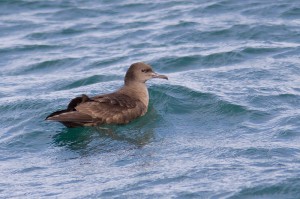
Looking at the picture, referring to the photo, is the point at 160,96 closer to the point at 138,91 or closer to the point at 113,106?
the point at 138,91

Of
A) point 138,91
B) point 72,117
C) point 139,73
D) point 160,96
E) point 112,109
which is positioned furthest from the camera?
point 160,96

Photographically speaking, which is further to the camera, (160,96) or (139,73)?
(160,96)

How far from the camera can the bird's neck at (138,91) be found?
1312cm

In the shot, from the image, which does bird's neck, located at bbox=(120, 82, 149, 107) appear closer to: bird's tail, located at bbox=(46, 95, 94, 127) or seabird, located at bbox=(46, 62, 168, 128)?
seabird, located at bbox=(46, 62, 168, 128)

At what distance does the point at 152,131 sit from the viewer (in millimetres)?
12227

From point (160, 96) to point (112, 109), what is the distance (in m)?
1.89

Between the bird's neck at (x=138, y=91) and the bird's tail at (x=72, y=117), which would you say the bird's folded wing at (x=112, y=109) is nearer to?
the bird's tail at (x=72, y=117)

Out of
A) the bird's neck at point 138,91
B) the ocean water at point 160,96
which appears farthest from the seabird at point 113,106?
the ocean water at point 160,96

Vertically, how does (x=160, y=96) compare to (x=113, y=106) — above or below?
below

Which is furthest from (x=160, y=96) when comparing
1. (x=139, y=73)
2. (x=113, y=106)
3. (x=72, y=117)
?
(x=72, y=117)

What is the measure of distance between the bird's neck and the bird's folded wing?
0.31m

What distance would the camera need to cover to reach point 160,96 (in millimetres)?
14023

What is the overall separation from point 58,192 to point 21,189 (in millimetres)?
537

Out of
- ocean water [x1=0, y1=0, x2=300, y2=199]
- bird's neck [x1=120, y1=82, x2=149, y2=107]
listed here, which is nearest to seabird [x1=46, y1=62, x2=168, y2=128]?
bird's neck [x1=120, y1=82, x2=149, y2=107]
